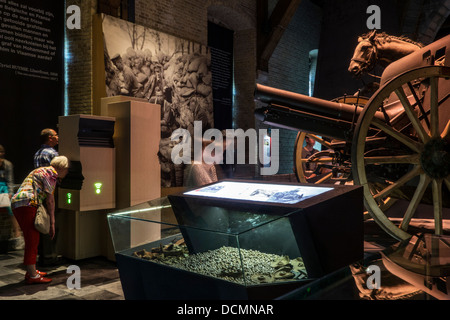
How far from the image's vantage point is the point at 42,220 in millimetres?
3730

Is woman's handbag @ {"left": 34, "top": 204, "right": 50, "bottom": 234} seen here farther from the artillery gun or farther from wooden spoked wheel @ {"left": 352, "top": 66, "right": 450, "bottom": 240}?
wooden spoked wheel @ {"left": 352, "top": 66, "right": 450, "bottom": 240}

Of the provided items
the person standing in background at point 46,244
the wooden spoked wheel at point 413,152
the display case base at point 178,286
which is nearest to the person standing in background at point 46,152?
the person standing in background at point 46,244

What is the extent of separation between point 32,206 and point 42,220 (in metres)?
0.15

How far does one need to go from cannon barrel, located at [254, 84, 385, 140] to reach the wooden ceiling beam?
20.4 ft

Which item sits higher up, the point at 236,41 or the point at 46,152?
the point at 236,41

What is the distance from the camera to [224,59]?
9.66 m

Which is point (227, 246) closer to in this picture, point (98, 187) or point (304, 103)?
point (304, 103)

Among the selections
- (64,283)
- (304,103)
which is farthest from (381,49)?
(64,283)

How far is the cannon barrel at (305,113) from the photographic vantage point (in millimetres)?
3924

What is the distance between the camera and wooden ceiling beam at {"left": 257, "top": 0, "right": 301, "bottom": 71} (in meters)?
10.0

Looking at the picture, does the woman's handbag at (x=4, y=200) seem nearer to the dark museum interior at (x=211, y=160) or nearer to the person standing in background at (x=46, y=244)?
the dark museum interior at (x=211, y=160)

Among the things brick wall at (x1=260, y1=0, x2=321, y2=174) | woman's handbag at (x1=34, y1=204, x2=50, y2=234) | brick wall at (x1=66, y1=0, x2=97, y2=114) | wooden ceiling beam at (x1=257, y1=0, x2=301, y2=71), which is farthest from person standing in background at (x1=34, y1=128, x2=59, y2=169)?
brick wall at (x1=260, y1=0, x2=321, y2=174)

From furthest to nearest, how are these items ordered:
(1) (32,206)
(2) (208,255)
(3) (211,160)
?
1. (3) (211,160)
2. (1) (32,206)
3. (2) (208,255)
